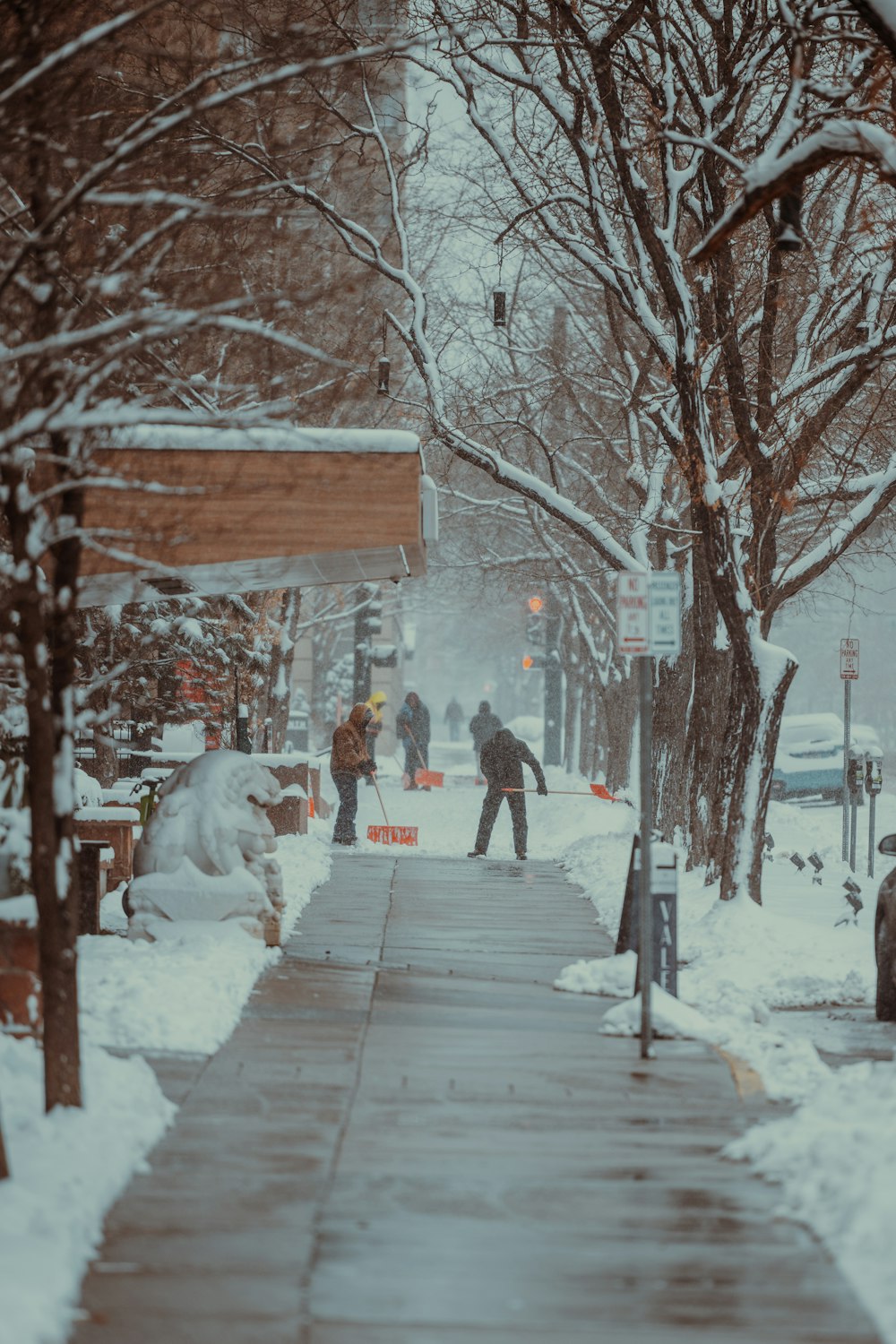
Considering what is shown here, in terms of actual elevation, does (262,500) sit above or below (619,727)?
above

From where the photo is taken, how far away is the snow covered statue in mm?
11531

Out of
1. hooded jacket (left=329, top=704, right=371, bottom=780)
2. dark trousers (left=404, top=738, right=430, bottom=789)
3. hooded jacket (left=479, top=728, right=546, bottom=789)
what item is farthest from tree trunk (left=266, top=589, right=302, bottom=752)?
dark trousers (left=404, top=738, right=430, bottom=789)

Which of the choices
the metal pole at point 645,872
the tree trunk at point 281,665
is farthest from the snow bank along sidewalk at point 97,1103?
the tree trunk at point 281,665

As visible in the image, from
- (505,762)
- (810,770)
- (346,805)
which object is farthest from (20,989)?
(810,770)

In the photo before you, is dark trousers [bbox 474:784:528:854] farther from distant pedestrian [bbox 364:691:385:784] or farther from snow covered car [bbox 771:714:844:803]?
snow covered car [bbox 771:714:844:803]

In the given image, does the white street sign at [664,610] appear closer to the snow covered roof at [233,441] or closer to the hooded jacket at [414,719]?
the snow covered roof at [233,441]

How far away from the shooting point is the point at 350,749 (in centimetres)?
2005

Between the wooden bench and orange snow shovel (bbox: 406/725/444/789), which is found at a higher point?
the wooden bench

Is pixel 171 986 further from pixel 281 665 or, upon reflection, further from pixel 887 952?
pixel 281 665

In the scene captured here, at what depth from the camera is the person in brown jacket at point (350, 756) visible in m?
20.0

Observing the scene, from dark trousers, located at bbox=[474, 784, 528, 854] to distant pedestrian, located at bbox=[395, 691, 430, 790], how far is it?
12638mm

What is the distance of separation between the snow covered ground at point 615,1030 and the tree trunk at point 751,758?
543 millimetres

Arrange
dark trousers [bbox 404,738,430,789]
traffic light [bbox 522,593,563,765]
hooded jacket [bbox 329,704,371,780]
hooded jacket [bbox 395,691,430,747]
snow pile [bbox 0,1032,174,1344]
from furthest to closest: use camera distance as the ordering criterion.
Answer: traffic light [bbox 522,593,563,765]
dark trousers [bbox 404,738,430,789]
hooded jacket [bbox 395,691,430,747]
hooded jacket [bbox 329,704,371,780]
snow pile [bbox 0,1032,174,1344]

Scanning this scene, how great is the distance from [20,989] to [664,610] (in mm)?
3962
